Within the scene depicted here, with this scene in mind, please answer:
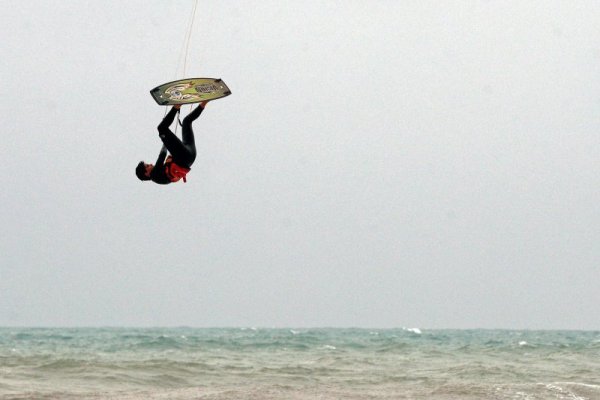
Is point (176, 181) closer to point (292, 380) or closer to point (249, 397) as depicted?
point (249, 397)

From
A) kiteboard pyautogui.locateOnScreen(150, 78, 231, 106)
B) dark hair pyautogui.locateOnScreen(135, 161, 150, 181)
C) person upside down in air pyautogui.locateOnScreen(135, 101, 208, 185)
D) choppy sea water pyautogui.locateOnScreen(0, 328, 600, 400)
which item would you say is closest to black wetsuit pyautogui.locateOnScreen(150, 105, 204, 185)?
person upside down in air pyautogui.locateOnScreen(135, 101, 208, 185)

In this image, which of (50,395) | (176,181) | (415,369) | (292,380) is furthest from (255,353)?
(176,181)

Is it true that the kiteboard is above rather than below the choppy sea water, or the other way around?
above

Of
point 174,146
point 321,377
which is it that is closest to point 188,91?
point 174,146

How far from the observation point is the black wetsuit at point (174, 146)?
9594mm

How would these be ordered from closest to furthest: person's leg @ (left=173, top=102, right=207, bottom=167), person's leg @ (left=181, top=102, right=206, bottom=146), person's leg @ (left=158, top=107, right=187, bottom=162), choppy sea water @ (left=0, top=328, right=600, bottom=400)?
person's leg @ (left=158, top=107, right=187, bottom=162), person's leg @ (left=173, top=102, right=207, bottom=167), person's leg @ (left=181, top=102, right=206, bottom=146), choppy sea water @ (left=0, top=328, right=600, bottom=400)

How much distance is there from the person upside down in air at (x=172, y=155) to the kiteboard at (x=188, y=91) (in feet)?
1.05

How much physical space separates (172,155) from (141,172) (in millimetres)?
667

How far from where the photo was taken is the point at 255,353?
92.2 feet

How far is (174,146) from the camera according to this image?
961cm

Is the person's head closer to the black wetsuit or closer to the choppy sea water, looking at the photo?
the black wetsuit

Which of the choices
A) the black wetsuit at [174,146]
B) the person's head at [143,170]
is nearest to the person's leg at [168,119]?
the black wetsuit at [174,146]

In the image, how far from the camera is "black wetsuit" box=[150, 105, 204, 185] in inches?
378

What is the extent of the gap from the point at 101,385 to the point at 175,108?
27.0 ft
